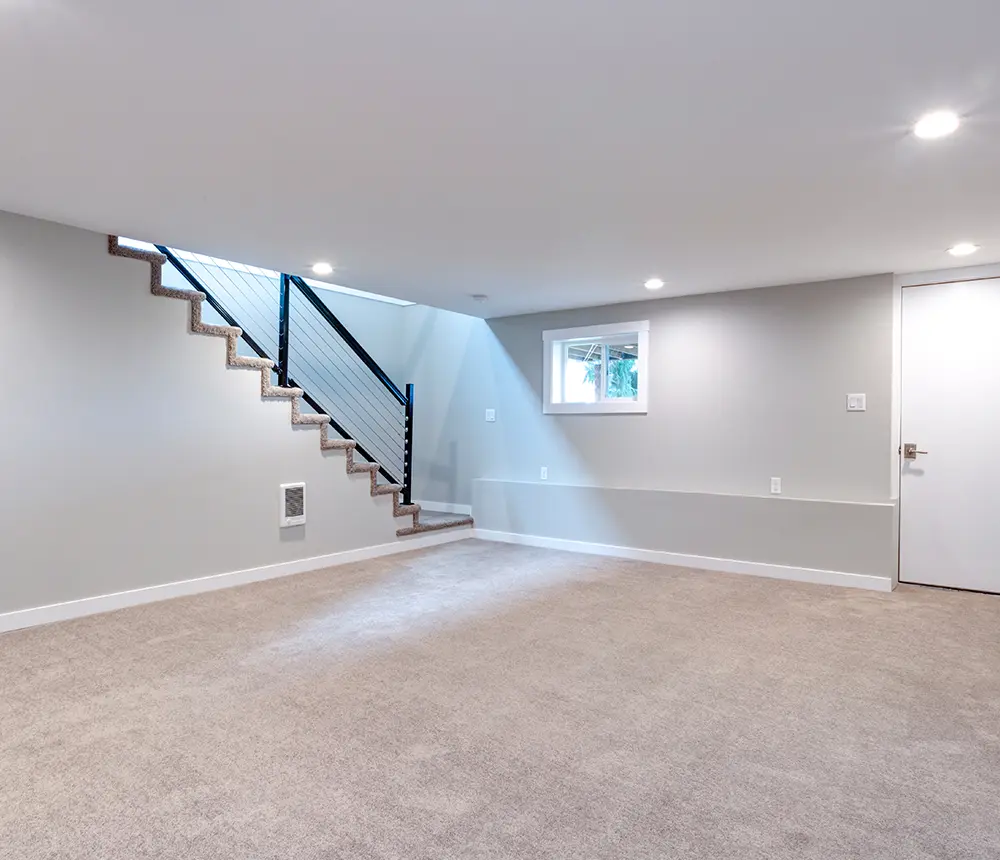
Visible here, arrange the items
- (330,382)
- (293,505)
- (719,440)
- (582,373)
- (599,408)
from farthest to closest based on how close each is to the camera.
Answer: (330,382) < (582,373) < (599,408) < (719,440) < (293,505)

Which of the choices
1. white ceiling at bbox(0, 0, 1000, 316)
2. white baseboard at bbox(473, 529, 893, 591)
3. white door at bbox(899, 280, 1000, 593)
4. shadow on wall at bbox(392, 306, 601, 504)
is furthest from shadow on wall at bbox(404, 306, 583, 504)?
white door at bbox(899, 280, 1000, 593)

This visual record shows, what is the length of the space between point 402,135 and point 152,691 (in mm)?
2410

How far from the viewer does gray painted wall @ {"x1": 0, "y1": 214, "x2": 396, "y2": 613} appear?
3521mm

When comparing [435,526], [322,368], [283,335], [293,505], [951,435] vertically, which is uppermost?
[283,335]

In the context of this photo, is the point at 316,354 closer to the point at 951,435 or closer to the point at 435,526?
the point at 435,526

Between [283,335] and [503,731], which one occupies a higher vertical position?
[283,335]

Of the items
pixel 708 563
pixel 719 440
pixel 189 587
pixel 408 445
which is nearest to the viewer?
pixel 189 587

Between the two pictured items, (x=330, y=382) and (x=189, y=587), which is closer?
(x=189, y=587)

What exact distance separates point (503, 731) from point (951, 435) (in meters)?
3.85

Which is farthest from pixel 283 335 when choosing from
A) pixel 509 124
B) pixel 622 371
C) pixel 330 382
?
pixel 509 124

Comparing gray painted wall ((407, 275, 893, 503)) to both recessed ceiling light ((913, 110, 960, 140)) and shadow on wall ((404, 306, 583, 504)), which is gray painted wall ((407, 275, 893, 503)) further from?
recessed ceiling light ((913, 110, 960, 140))

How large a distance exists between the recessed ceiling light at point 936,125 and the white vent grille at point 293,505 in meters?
4.17

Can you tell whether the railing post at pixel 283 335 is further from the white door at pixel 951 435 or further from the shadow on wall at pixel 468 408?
the white door at pixel 951 435

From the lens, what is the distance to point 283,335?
16.3ft
